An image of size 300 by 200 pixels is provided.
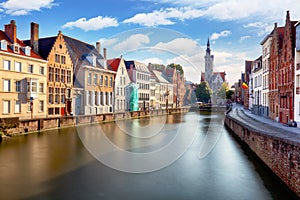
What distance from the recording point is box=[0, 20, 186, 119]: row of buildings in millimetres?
30884

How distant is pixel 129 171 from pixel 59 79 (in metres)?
26.9

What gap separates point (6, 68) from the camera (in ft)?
98.5

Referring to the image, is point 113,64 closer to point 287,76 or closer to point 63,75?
point 63,75

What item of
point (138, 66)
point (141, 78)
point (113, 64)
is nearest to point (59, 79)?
point (113, 64)

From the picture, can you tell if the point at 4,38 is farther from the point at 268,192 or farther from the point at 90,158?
the point at 268,192

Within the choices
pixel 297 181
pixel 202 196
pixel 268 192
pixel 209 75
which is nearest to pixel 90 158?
pixel 202 196

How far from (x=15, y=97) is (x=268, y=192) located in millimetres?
29118

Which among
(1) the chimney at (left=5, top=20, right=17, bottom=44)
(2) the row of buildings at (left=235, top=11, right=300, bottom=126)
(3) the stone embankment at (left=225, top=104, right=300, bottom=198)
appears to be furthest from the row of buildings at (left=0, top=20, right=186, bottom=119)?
(3) the stone embankment at (left=225, top=104, right=300, bottom=198)

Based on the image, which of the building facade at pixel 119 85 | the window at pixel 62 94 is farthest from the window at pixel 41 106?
the building facade at pixel 119 85

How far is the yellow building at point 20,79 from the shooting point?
29781 mm

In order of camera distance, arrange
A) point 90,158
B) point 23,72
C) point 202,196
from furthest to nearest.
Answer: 1. point 23,72
2. point 90,158
3. point 202,196

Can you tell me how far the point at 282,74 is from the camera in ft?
Result: 95.4

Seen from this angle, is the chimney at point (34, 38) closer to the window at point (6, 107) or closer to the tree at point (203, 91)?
the window at point (6, 107)

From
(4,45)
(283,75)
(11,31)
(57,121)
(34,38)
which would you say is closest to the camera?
(283,75)
